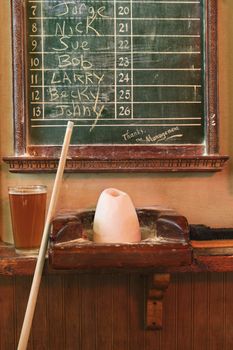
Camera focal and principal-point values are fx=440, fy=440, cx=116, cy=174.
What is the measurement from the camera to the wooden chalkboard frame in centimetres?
165

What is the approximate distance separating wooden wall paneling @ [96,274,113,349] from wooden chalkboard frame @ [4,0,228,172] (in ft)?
1.46

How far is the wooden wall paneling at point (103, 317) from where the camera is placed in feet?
5.56

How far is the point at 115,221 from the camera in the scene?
138cm

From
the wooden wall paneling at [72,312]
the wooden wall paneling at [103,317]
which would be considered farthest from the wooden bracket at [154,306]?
the wooden wall paneling at [72,312]

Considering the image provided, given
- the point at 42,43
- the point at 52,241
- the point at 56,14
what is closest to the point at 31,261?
the point at 52,241

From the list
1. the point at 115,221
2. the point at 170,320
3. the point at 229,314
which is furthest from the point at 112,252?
the point at 229,314

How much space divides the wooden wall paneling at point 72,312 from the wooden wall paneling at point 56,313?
0.01m

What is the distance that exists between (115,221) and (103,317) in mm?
519

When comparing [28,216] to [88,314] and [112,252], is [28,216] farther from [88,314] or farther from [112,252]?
[88,314]

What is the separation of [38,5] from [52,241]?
914mm

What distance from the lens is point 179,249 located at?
1.30m

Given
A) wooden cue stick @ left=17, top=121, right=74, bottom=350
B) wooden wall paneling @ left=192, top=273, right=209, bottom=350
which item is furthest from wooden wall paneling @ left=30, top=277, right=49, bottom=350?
wooden wall paneling @ left=192, top=273, right=209, bottom=350

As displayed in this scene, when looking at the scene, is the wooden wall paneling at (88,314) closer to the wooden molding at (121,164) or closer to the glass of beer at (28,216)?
the glass of beer at (28,216)

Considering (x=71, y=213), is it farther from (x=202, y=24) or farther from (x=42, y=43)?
(x=202, y=24)
